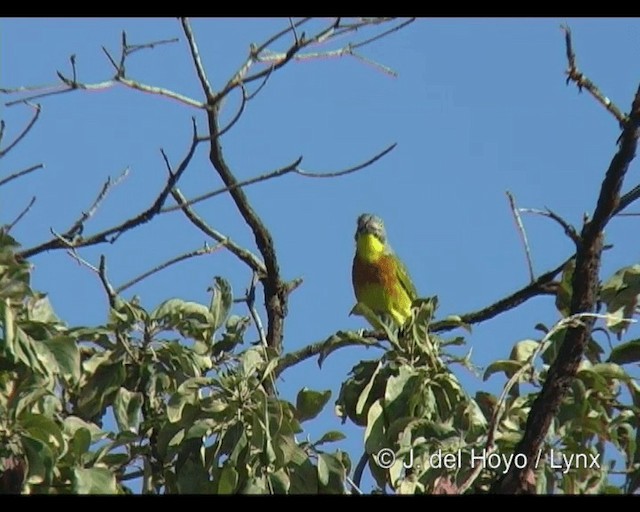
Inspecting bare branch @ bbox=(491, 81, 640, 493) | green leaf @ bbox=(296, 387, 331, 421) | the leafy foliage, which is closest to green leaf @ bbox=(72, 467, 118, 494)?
the leafy foliage

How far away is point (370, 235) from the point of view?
25.6 ft

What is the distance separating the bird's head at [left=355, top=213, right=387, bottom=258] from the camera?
7590 millimetres

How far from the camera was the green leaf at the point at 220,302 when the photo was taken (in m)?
3.67

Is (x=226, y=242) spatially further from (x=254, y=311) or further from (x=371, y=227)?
(x=371, y=227)

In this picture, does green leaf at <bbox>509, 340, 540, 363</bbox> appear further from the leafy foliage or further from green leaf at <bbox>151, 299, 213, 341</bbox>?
green leaf at <bbox>151, 299, 213, 341</bbox>

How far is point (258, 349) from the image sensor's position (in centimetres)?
340

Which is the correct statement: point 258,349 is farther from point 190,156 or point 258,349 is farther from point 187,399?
point 190,156

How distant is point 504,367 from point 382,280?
3896 mm

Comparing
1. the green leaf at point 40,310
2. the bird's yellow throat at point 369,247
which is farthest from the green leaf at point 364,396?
the bird's yellow throat at point 369,247

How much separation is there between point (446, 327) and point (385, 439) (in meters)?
0.86

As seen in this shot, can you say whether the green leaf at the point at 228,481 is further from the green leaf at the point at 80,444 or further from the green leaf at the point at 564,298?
the green leaf at the point at 564,298
